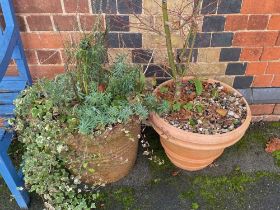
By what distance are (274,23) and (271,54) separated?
0.25 meters

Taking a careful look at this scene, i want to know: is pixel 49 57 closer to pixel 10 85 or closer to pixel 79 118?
pixel 10 85

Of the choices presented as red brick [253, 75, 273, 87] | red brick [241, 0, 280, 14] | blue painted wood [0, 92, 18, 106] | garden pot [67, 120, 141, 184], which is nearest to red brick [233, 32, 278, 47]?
red brick [241, 0, 280, 14]

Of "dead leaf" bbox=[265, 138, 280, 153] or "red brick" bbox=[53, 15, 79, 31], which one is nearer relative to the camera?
"red brick" bbox=[53, 15, 79, 31]

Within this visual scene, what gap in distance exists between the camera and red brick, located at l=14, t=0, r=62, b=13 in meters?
2.12

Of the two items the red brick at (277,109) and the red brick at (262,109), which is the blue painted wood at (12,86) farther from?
the red brick at (277,109)

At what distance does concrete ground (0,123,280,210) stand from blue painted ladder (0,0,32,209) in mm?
243

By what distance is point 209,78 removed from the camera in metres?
2.46

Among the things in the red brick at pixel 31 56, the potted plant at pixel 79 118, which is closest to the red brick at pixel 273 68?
the potted plant at pixel 79 118

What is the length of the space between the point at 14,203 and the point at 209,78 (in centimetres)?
158

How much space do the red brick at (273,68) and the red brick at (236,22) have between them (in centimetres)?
40

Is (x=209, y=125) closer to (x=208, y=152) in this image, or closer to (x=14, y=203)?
(x=208, y=152)

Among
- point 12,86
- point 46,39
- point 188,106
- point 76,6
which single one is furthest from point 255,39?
point 12,86

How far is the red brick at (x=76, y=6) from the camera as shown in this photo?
2117 millimetres

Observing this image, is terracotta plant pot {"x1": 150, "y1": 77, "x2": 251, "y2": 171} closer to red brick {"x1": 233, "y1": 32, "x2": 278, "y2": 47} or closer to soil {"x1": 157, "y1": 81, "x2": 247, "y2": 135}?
soil {"x1": 157, "y1": 81, "x2": 247, "y2": 135}
